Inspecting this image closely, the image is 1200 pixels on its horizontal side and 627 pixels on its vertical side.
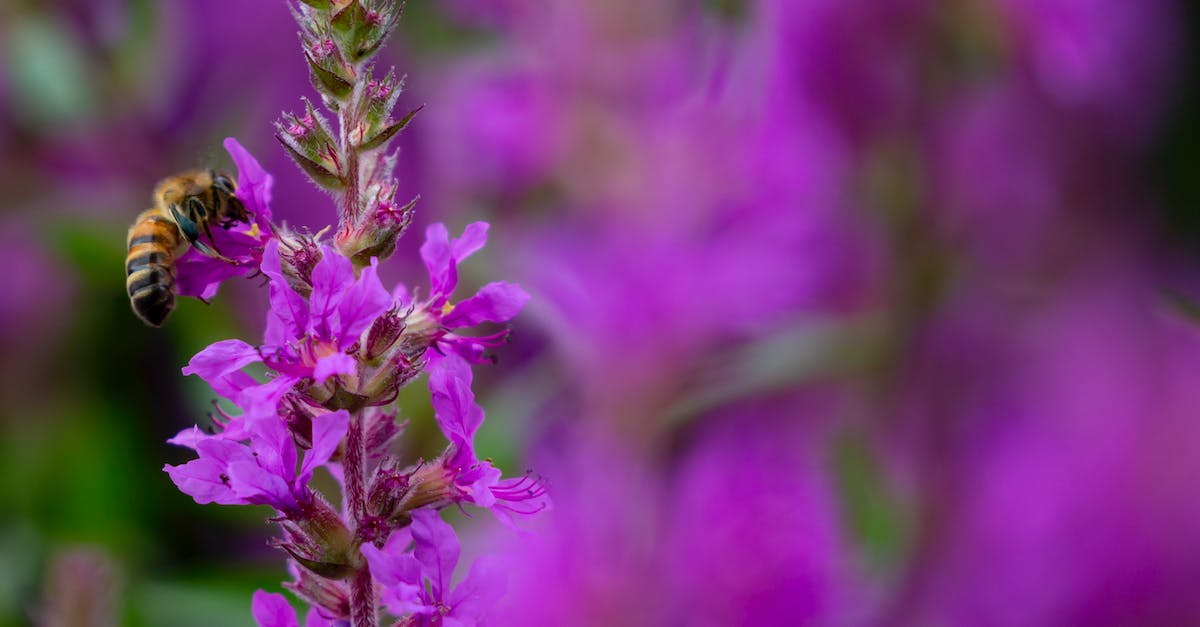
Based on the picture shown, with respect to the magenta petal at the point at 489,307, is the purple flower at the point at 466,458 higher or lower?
lower

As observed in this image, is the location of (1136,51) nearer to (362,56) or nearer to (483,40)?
(483,40)

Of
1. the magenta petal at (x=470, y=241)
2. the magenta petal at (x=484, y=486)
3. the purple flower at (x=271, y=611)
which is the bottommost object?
the purple flower at (x=271, y=611)

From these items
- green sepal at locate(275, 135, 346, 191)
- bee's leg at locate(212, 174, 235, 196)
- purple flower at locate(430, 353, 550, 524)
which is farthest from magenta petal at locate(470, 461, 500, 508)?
bee's leg at locate(212, 174, 235, 196)

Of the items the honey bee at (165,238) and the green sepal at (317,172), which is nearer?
the green sepal at (317,172)

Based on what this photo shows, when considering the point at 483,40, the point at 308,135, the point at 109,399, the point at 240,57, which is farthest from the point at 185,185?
the point at 240,57

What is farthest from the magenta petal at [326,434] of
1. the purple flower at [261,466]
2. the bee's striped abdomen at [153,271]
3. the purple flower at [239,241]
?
the bee's striped abdomen at [153,271]

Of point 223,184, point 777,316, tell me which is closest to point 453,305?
point 223,184

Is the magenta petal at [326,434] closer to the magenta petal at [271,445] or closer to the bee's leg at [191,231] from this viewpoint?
the magenta petal at [271,445]
